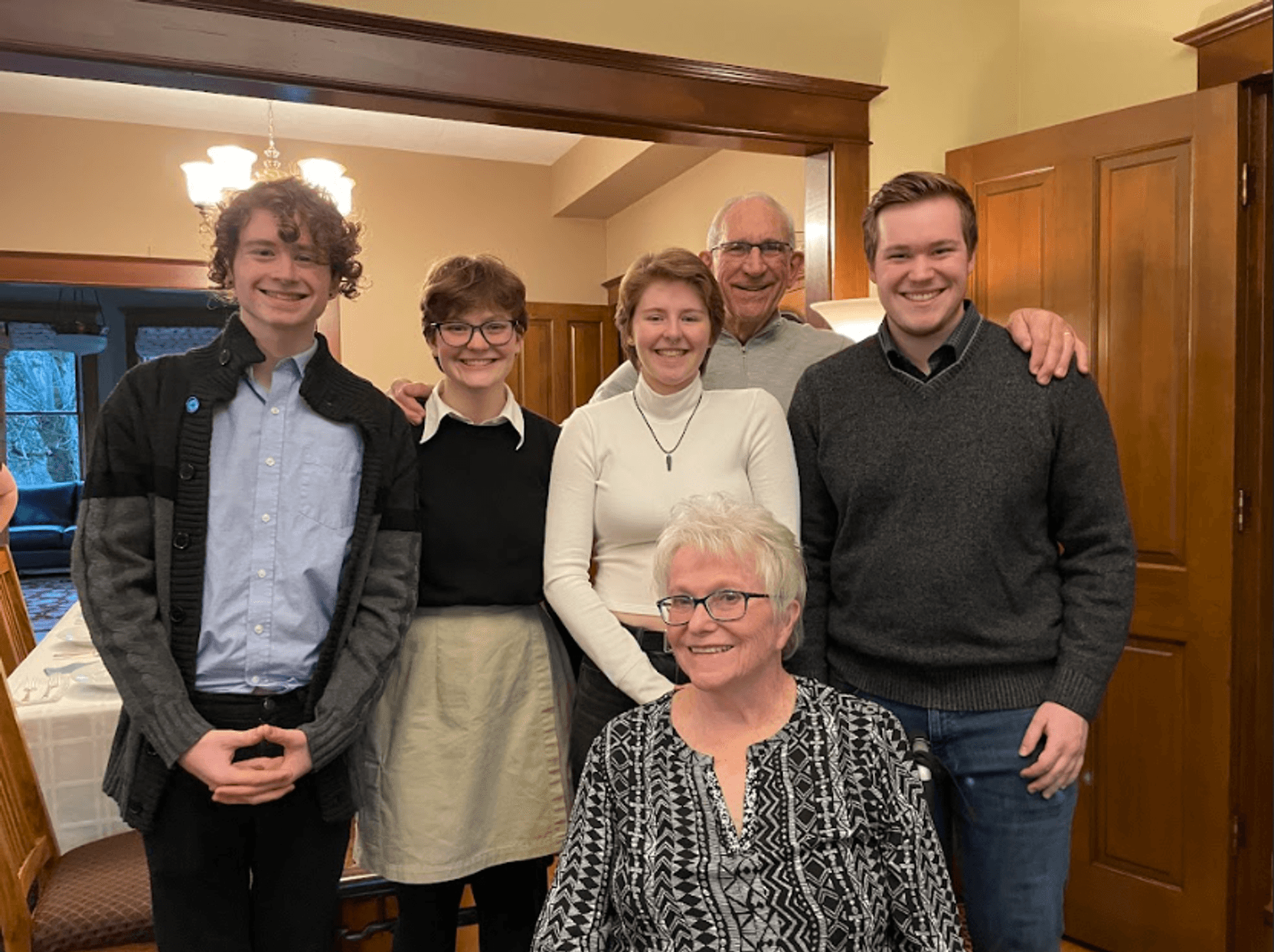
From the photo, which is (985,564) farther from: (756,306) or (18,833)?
(18,833)

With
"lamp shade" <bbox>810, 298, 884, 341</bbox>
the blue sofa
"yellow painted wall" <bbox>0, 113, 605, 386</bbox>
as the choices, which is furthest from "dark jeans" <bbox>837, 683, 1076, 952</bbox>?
the blue sofa

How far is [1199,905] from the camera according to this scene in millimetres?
2641

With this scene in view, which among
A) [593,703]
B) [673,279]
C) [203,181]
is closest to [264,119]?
[203,181]

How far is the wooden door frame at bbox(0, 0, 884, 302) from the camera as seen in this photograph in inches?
92.4

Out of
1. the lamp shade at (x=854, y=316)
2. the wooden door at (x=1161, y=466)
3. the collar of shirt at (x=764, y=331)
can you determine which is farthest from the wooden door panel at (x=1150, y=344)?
the collar of shirt at (x=764, y=331)

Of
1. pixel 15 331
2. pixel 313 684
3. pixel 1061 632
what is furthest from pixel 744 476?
pixel 15 331

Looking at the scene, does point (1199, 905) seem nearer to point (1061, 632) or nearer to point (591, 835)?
point (1061, 632)

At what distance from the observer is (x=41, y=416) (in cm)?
1151

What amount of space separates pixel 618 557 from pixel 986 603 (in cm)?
60

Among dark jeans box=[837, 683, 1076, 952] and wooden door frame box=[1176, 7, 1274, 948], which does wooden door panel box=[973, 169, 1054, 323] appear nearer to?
wooden door frame box=[1176, 7, 1274, 948]

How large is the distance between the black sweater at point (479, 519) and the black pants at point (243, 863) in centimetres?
33

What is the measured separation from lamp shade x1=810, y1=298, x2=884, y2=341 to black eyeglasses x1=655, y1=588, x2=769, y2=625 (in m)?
1.51

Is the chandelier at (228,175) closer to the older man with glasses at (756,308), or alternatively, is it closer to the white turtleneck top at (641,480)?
the older man with glasses at (756,308)

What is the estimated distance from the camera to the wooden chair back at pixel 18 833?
1846 mm
